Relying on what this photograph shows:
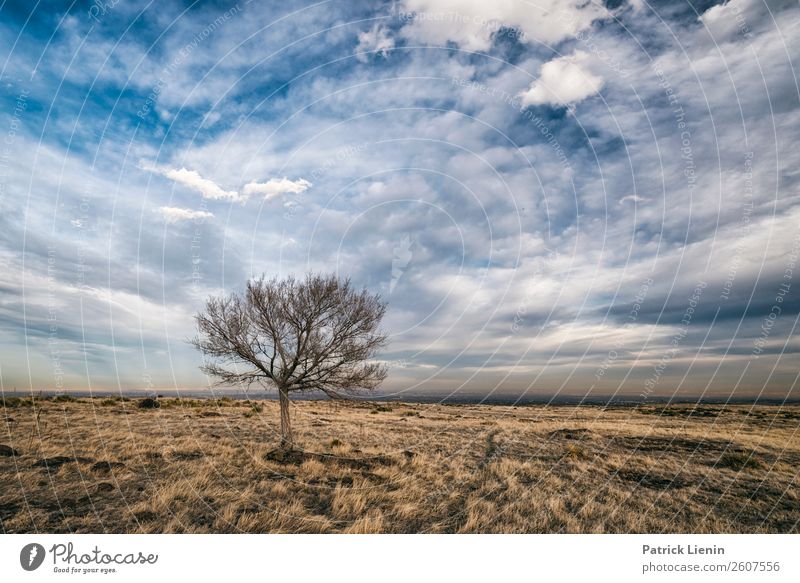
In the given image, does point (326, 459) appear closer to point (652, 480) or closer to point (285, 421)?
point (285, 421)

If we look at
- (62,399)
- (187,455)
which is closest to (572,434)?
(187,455)

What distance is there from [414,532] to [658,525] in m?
6.61

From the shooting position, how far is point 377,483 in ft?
44.1

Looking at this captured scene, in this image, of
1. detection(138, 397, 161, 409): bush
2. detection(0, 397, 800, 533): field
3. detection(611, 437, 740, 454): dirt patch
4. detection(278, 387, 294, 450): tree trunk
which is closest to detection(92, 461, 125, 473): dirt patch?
detection(0, 397, 800, 533): field

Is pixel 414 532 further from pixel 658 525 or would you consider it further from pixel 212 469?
pixel 212 469

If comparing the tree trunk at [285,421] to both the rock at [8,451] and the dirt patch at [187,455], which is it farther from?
the rock at [8,451]

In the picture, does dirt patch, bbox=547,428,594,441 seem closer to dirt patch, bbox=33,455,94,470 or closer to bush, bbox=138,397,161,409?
dirt patch, bbox=33,455,94,470

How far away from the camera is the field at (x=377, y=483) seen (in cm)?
1002

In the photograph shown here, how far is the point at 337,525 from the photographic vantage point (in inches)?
391

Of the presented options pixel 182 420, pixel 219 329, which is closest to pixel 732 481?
pixel 219 329

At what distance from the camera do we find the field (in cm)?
1002

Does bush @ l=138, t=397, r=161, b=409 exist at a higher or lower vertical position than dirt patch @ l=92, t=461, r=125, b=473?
lower

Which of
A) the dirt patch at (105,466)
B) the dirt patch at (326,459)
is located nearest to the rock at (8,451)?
the dirt patch at (105,466)

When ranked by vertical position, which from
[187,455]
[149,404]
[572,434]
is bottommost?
[572,434]
